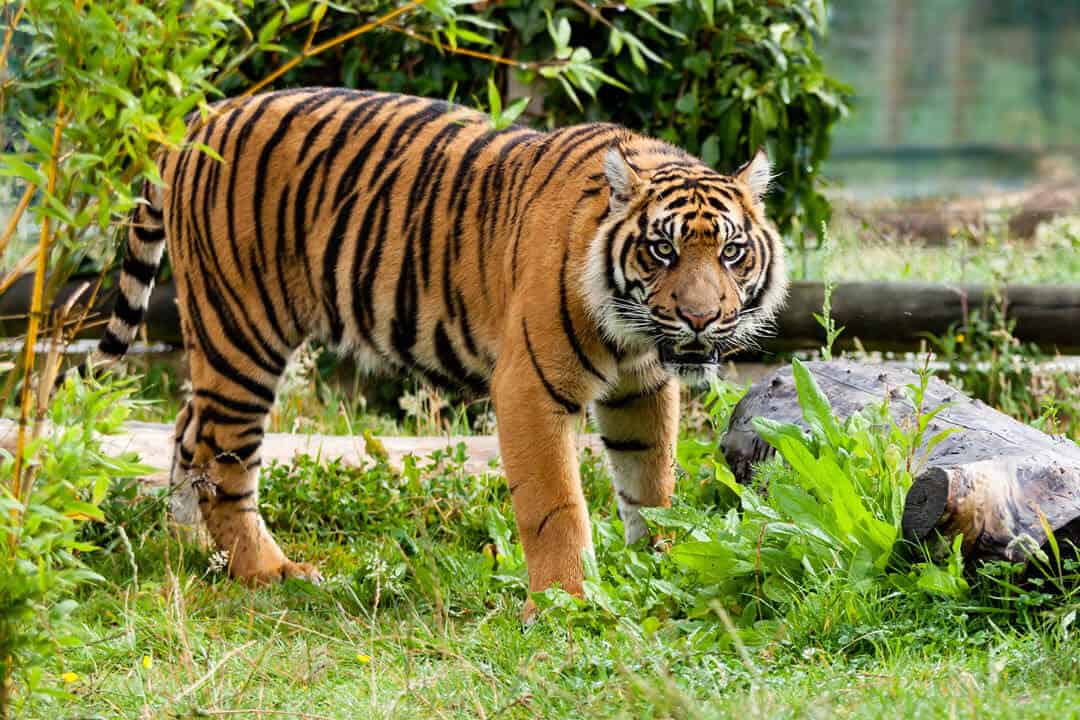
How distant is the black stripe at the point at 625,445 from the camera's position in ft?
14.0

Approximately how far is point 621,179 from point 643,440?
0.86 meters

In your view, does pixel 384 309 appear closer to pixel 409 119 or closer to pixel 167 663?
pixel 409 119

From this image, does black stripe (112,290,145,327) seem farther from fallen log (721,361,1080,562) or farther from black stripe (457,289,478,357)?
fallen log (721,361,1080,562)

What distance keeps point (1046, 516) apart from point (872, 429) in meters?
0.73

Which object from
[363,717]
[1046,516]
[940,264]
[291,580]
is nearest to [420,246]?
[291,580]

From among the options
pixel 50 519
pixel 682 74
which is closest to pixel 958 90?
pixel 682 74

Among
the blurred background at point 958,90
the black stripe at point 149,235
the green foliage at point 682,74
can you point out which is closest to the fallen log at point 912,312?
the green foliage at point 682,74

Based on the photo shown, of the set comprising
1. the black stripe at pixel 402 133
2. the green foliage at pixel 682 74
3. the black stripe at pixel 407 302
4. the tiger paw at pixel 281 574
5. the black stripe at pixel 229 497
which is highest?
the green foliage at pixel 682 74

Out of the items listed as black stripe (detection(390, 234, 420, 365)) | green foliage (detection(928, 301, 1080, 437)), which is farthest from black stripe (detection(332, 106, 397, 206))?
green foliage (detection(928, 301, 1080, 437))

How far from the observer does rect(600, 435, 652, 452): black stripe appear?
4.28 m

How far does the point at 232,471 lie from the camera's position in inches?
183

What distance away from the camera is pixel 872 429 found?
3.91 metres

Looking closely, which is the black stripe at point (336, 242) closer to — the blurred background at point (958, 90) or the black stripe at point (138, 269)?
the black stripe at point (138, 269)

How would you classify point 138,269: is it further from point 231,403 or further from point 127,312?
point 231,403
